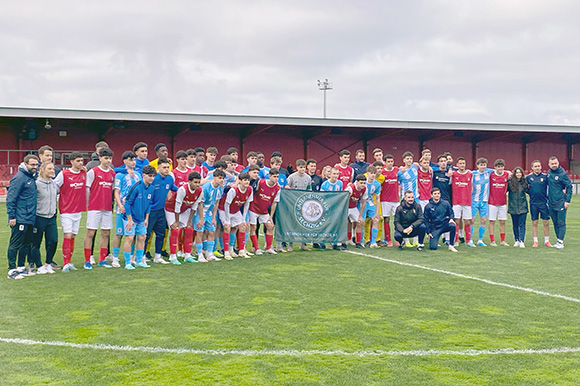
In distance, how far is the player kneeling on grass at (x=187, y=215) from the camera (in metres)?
8.51

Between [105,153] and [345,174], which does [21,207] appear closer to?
[105,153]

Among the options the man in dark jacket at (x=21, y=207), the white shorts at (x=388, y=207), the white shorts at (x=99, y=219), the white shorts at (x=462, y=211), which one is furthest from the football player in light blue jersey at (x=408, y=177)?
the man in dark jacket at (x=21, y=207)

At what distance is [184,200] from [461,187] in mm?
5397

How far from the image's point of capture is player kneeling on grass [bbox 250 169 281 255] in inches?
377

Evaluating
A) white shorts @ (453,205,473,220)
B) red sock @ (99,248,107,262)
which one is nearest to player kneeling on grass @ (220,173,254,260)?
red sock @ (99,248,107,262)

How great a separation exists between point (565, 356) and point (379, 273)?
12.0ft

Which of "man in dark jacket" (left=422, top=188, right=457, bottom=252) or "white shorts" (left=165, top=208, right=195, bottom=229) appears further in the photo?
"man in dark jacket" (left=422, top=188, right=457, bottom=252)

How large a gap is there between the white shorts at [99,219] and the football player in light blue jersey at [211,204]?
1.40 m

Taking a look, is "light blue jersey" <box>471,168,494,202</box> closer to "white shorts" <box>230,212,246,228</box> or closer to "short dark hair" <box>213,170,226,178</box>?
"white shorts" <box>230,212,246,228</box>

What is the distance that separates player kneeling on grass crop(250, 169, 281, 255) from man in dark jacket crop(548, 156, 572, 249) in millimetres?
5000

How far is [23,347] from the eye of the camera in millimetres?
4402

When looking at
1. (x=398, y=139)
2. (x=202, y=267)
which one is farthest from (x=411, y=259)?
(x=398, y=139)

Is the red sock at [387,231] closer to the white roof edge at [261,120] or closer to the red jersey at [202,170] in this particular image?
the red jersey at [202,170]

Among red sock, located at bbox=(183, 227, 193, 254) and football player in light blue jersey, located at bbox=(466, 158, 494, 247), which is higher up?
football player in light blue jersey, located at bbox=(466, 158, 494, 247)
